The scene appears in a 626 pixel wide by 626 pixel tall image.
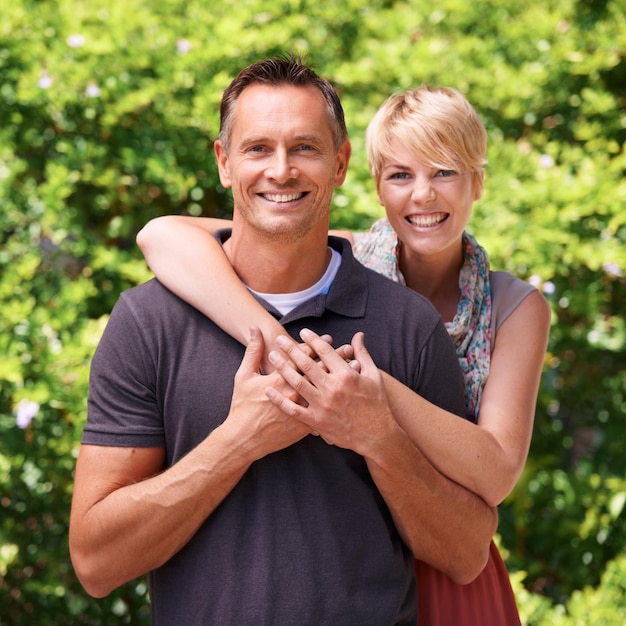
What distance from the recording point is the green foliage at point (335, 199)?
3387 millimetres

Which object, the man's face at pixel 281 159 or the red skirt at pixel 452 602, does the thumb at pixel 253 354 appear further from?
the red skirt at pixel 452 602

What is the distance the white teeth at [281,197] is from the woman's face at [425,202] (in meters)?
0.48

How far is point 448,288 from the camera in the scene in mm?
2543

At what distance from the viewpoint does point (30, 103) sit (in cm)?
357

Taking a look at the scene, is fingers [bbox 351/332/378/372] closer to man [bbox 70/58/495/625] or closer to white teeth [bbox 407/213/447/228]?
man [bbox 70/58/495/625]

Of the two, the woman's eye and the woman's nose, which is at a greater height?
the woman's eye

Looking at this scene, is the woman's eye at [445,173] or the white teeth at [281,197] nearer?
the white teeth at [281,197]

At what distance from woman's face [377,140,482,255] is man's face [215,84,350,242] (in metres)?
0.41

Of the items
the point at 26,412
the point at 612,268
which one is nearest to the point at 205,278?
the point at 26,412

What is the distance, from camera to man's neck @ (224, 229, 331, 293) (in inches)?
82.5

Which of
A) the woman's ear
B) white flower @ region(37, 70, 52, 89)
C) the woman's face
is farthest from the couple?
white flower @ region(37, 70, 52, 89)

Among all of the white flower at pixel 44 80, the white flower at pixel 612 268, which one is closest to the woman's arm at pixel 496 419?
the white flower at pixel 612 268

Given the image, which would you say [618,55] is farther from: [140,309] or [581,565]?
[140,309]

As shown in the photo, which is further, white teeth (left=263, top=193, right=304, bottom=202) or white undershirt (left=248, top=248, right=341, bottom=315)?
white undershirt (left=248, top=248, right=341, bottom=315)
